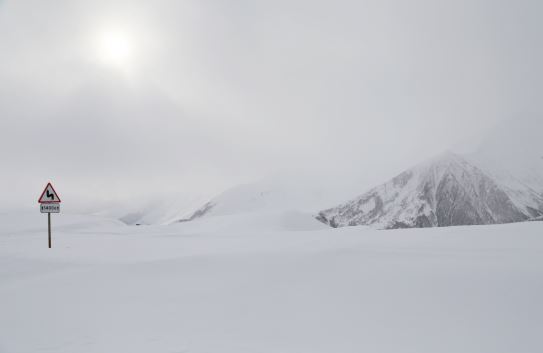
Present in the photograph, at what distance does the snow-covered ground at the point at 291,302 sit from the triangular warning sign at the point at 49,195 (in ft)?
14.3

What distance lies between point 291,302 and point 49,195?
12.6 meters

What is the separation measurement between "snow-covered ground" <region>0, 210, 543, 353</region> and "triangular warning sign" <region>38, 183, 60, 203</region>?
437 cm

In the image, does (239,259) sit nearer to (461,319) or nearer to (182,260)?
(182,260)

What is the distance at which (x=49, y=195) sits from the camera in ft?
44.7

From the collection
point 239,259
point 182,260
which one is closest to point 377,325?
point 239,259

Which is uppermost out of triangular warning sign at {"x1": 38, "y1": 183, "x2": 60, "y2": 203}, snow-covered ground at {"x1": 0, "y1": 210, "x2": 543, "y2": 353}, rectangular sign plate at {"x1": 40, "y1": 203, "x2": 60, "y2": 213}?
triangular warning sign at {"x1": 38, "y1": 183, "x2": 60, "y2": 203}

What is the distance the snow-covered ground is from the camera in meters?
4.80

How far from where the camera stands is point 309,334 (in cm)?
504

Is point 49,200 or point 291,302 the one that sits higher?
point 49,200

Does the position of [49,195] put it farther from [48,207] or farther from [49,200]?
[48,207]

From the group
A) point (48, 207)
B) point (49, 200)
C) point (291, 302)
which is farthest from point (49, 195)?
point (291, 302)

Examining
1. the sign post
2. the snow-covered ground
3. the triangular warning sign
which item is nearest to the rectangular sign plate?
the sign post

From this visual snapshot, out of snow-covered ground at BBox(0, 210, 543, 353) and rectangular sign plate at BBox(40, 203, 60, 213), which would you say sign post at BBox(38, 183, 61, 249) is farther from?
snow-covered ground at BBox(0, 210, 543, 353)

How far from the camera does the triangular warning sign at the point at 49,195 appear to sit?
13440 millimetres
